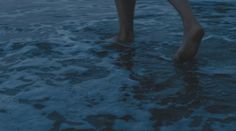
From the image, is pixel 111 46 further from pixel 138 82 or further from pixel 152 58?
pixel 138 82

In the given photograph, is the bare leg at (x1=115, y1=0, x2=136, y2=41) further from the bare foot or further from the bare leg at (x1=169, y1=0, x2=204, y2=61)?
the bare foot

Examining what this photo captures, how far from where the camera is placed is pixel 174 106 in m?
3.12

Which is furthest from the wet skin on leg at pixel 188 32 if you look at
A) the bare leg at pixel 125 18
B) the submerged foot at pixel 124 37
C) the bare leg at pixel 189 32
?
the submerged foot at pixel 124 37

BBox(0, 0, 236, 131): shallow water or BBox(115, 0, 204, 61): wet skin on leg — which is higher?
BBox(115, 0, 204, 61): wet skin on leg

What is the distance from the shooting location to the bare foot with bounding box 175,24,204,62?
379cm

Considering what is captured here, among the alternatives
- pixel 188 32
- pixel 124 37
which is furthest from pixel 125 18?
pixel 188 32

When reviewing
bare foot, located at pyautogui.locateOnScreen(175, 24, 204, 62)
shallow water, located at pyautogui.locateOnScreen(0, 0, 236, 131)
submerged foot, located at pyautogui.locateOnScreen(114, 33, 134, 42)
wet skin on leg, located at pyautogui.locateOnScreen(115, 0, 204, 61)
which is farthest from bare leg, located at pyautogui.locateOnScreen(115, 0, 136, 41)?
bare foot, located at pyautogui.locateOnScreen(175, 24, 204, 62)

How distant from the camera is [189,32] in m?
3.81

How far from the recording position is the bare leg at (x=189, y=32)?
3.80m

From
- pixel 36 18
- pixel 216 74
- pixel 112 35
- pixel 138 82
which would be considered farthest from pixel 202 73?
pixel 36 18

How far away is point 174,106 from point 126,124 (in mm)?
403

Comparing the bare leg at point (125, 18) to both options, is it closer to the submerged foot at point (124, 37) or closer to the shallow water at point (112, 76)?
the submerged foot at point (124, 37)

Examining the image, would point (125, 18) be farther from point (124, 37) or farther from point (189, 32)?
point (189, 32)

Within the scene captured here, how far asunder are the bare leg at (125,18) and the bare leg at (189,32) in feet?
3.01
